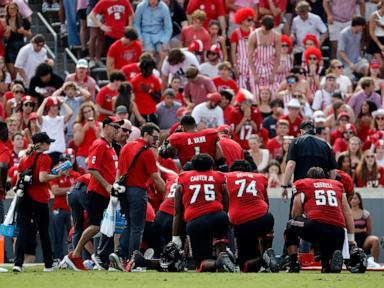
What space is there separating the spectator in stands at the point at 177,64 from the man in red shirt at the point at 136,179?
726 cm

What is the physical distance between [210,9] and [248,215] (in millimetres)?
10817

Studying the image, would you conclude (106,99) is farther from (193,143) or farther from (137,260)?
(137,260)

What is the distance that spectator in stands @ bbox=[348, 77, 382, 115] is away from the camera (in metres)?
28.7

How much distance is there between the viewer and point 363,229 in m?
24.7

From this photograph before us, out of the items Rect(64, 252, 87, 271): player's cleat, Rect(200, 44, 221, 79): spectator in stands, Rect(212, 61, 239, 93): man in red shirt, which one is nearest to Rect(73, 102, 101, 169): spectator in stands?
Rect(212, 61, 239, 93): man in red shirt

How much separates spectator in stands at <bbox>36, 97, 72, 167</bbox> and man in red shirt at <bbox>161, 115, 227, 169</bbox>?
468cm

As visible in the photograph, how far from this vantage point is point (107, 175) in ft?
71.8

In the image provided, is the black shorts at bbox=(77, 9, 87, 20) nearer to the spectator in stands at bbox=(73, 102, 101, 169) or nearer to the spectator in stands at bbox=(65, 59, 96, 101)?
the spectator in stands at bbox=(65, 59, 96, 101)

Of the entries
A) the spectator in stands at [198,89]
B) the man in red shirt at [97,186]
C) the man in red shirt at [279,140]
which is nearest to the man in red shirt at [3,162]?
the man in red shirt at [97,186]

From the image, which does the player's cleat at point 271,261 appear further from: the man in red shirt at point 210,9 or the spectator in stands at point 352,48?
the man in red shirt at point 210,9

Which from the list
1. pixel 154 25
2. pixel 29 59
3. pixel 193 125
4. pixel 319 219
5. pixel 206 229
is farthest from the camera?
pixel 154 25

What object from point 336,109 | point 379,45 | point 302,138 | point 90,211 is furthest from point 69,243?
point 379,45

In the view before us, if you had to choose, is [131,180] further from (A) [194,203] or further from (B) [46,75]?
(B) [46,75]

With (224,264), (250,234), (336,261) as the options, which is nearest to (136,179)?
(250,234)
